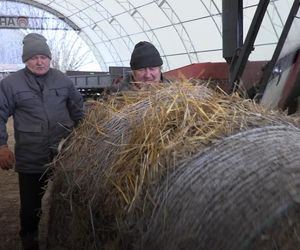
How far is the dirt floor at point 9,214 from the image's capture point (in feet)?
15.8

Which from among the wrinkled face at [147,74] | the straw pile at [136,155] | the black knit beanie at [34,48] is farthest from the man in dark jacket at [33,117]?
the straw pile at [136,155]

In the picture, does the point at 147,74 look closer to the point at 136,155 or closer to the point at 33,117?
the point at 33,117

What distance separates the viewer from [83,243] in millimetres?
2803

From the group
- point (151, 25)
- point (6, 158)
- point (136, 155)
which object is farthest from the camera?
point (151, 25)

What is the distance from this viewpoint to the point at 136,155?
2428mm

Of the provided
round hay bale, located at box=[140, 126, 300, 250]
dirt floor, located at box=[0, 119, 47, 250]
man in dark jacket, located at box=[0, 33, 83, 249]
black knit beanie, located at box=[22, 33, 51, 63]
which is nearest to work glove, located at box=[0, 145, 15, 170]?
man in dark jacket, located at box=[0, 33, 83, 249]

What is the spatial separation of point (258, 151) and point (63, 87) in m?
2.45

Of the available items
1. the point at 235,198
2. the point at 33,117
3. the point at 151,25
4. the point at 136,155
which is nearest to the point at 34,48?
the point at 33,117

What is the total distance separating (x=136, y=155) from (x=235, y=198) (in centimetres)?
66

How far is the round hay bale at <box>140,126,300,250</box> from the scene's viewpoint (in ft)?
5.72

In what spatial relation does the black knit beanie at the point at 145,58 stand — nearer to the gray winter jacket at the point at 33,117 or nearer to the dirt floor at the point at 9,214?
the gray winter jacket at the point at 33,117

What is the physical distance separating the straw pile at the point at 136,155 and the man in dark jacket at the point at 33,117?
86 centimetres

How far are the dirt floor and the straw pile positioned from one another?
1.51 m

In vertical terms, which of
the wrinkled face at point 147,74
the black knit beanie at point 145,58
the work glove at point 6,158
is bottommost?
the work glove at point 6,158
